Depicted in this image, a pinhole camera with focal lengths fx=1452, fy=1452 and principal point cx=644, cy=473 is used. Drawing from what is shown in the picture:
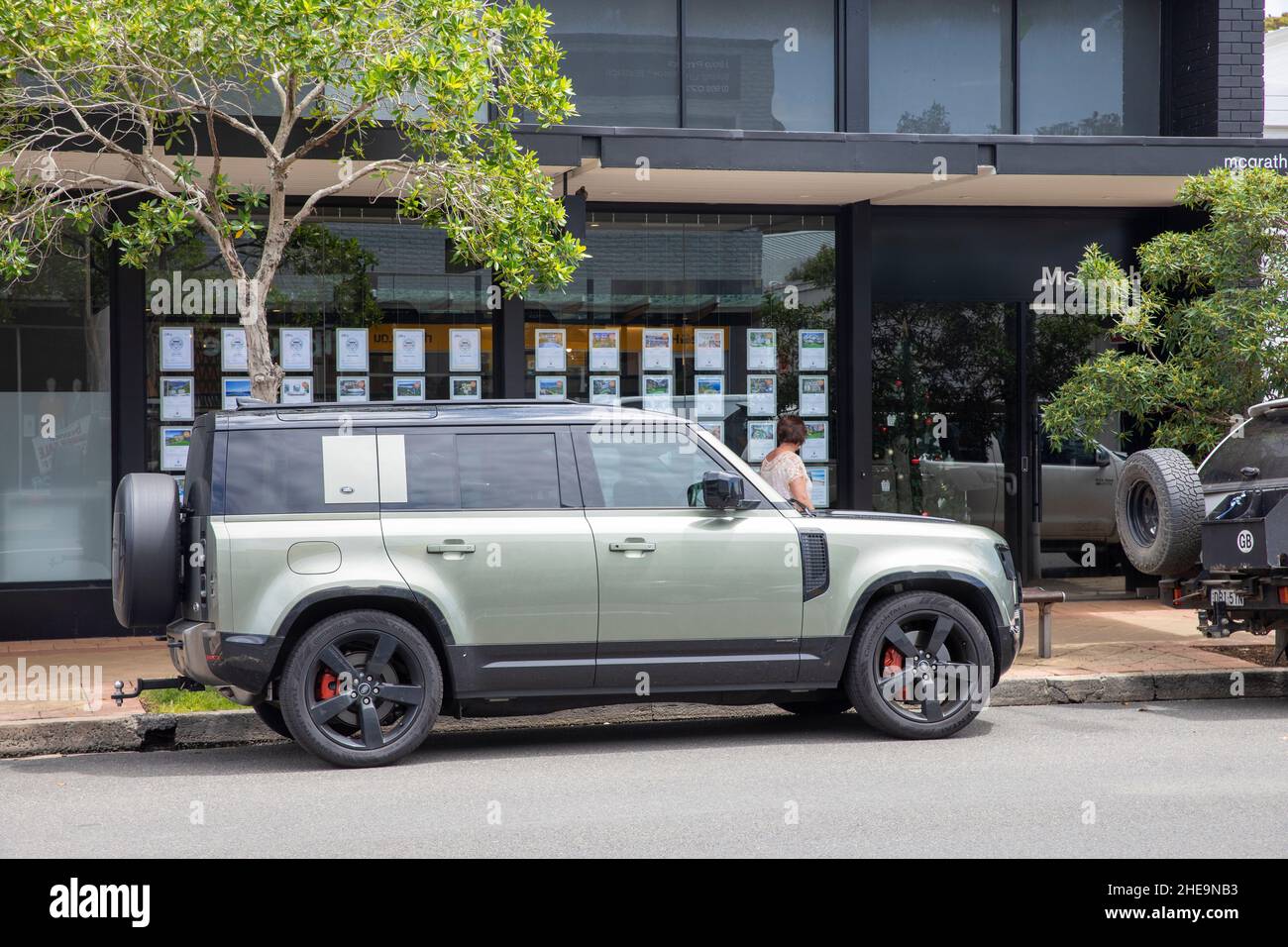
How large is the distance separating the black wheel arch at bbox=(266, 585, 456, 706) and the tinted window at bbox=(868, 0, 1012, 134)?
7633mm

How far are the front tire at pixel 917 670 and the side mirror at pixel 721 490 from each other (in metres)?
1.02

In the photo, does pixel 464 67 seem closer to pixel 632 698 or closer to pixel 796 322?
pixel 632 698

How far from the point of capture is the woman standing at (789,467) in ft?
33.6

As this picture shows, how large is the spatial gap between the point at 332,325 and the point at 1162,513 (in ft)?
22.9

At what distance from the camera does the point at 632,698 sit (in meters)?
7.80

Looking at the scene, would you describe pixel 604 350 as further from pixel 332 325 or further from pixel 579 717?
pixel 579 717

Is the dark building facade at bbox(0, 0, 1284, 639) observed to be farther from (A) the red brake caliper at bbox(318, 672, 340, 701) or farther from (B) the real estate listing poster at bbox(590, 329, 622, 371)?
(A) the red brake caliper at bbox(318, 672, 340, 701)

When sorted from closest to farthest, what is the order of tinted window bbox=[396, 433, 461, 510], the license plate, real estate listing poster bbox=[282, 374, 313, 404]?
tinted window bbox=[396, 433, 461, 510], the license plate, real estate listing poster bbox=[282, 374, 313, 404]

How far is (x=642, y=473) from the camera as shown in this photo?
786 cm

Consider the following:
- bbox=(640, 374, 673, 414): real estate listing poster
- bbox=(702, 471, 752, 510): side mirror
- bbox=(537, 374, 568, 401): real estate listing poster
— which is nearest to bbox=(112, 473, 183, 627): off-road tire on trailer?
bbox=(702, 471, 752, 510): side mirror

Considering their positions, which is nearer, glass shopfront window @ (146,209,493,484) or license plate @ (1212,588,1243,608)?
license plate @ (1212,588,1243,608)

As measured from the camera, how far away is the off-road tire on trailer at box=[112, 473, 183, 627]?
7.36m

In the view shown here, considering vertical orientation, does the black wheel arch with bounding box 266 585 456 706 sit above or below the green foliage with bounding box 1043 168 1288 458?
below
